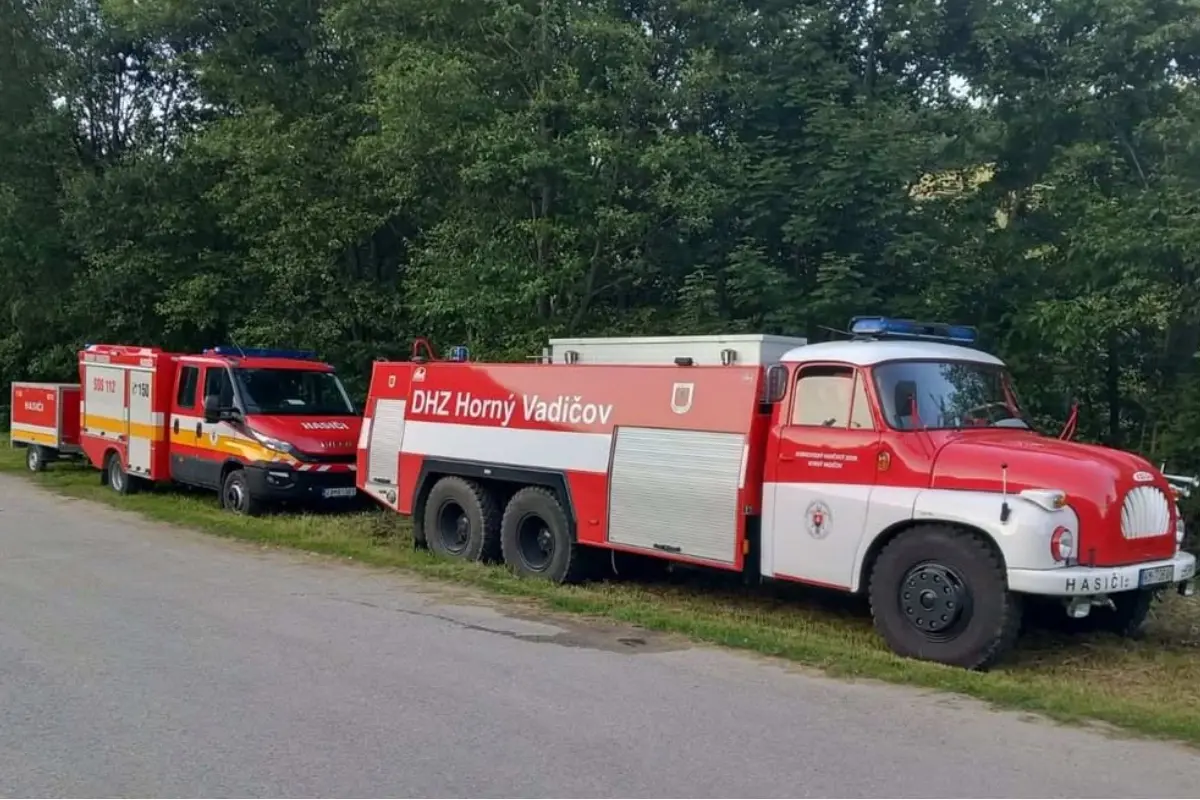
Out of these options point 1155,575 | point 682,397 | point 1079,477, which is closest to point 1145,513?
point 1155,575

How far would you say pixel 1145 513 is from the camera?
8.55 meters

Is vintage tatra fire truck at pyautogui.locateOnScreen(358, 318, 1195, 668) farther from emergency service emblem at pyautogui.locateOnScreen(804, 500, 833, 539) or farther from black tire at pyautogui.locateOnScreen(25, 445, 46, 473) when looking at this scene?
black tire at pyautogui.locateOnScreen(25, 445, 46, 473)

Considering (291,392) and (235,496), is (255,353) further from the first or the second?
(235,496)

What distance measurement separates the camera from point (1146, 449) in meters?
14.9

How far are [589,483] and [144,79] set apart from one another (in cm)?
2298

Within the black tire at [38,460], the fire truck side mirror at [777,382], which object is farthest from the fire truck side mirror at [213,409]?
the fire truck side mirror at [777,382]

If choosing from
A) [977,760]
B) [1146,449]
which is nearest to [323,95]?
[1146,449]

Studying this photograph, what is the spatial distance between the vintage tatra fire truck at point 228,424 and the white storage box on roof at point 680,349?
4.84 metres

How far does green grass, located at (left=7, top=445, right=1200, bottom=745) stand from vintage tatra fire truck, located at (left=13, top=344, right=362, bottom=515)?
148cm

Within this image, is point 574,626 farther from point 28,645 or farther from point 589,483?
point 28,645

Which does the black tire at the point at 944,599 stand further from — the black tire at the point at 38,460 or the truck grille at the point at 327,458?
the black tire at the point at 38,460

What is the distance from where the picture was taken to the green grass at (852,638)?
7535 mm

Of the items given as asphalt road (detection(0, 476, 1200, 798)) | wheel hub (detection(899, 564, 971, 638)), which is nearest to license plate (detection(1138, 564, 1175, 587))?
wheel hub (detection(899, 564, 971, 638))

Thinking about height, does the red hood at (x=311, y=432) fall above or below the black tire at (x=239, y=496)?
above
